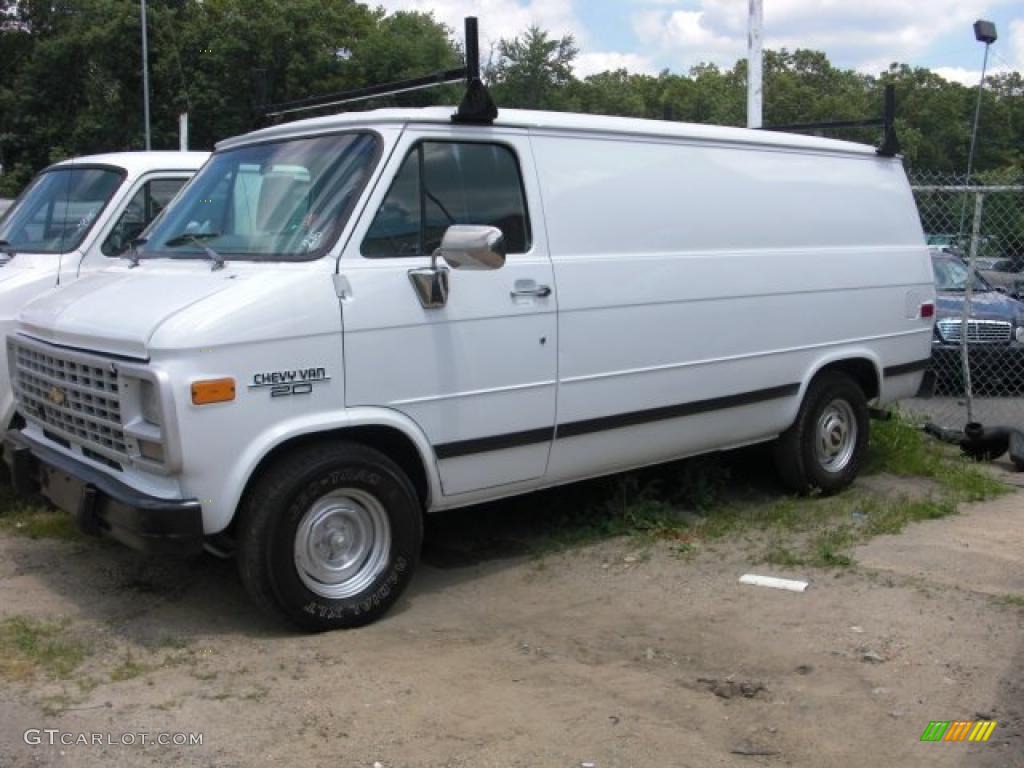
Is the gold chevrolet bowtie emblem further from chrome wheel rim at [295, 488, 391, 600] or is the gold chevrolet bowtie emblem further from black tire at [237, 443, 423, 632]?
chrome wheel rim at [295, 488, 391, 600]

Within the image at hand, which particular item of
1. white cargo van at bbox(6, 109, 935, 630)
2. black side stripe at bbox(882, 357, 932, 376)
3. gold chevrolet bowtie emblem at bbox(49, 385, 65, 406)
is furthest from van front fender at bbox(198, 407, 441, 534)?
black side stripe at bbox(882, 357, 932, 376)

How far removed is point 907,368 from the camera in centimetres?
724

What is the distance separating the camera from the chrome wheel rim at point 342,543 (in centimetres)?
450

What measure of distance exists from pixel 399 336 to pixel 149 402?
42.6 inches

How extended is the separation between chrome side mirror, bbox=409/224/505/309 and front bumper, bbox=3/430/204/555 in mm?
1348

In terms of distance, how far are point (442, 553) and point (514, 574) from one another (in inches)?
20.8

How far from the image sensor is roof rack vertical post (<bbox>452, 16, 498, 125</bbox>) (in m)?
4.77

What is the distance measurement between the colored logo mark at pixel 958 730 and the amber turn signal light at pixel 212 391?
2.88m

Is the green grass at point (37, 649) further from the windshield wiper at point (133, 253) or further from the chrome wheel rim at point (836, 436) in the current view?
the chrome wheel rim at point (836, 436)

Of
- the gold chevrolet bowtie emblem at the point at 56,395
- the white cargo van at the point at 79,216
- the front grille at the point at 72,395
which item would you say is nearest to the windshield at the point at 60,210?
the white cargo van at the point at 79,216

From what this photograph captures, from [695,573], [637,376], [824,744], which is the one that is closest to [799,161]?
[637,376]

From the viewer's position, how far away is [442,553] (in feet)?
19.2

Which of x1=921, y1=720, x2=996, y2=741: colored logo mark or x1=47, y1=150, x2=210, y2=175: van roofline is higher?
x1=47, y1=150, x2=210, y2=175: van roofline

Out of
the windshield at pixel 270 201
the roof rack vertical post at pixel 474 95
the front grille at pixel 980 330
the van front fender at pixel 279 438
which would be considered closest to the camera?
the van front fender at pixel 279 438
